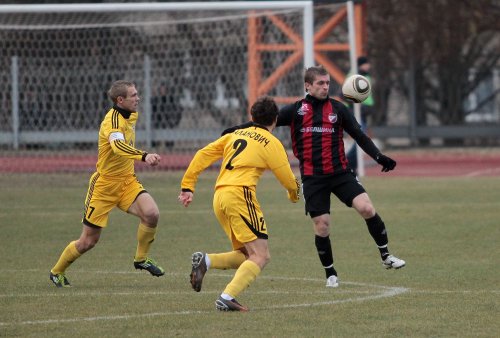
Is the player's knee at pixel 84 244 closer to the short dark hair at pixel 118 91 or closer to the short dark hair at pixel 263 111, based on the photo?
the short dark hair at pixel 118 91

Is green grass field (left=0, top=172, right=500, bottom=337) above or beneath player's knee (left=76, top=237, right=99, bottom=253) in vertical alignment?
beneath

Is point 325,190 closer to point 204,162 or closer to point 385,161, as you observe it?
point 385,161

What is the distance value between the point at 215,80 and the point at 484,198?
7.91 m

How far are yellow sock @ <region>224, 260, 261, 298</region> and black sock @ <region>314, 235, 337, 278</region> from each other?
5.29 feet

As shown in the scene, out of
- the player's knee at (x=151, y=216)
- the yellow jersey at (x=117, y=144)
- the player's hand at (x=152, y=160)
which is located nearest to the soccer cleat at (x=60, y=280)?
the player's knee at (x=151, y=216)

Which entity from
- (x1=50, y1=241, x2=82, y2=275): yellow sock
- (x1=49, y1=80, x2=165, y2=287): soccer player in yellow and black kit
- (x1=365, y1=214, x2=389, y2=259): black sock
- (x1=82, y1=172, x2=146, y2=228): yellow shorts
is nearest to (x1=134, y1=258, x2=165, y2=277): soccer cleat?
(x1=49, y1=80, x2=165, y2=287): soccer player in yellow and black kit

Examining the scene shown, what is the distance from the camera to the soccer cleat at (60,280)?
32.6 feet

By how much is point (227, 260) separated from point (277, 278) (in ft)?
5.19

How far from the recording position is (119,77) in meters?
24.6

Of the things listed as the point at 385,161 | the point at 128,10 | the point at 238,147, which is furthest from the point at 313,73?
the point at 128,10

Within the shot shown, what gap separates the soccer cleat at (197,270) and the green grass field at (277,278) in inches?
7.6

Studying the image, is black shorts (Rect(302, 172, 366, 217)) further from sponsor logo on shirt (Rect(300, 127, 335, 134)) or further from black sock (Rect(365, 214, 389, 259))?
sponsor logo on shirt (Rect(300, 127, 335, 134))

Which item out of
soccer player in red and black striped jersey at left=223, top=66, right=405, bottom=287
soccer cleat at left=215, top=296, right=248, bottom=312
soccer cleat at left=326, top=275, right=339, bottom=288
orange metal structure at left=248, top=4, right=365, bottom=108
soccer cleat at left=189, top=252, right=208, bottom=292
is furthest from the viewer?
orange metal structure at left=248, top=4, right=365, bottom=108

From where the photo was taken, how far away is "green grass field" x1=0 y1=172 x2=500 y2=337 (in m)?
7.69
